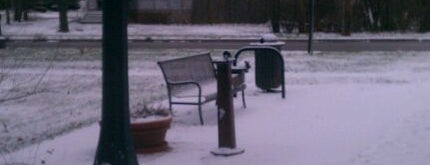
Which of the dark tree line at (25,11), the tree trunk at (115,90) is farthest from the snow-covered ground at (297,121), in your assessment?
the dark tree line at (25,11)

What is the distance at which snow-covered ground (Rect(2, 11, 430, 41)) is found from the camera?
34.5m

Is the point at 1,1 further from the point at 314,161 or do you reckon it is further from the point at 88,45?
the point at 88,45

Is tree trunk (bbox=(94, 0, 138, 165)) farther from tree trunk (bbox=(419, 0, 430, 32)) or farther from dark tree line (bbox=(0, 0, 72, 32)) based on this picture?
tree trunk (bbox=(419, 0, 430, 32))

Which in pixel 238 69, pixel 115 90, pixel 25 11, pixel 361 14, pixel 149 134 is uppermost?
pixel 25 11

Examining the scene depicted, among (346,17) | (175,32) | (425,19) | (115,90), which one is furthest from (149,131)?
(425,19)

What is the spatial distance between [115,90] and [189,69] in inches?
179

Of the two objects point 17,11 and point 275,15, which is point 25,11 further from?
point 275,15

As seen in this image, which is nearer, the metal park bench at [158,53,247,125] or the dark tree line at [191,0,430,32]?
the metal park bench at [158,53,247,125]

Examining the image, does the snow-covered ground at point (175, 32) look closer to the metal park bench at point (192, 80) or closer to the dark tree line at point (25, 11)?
the dark tree line at point (25, 11)

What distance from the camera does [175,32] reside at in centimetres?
3853

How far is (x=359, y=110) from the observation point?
11859 millimetres

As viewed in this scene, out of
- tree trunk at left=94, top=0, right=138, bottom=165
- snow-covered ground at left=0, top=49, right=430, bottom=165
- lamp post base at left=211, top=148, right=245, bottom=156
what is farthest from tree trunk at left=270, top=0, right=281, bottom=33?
tree trunk at left=94, top=0, right=138, bottom=165

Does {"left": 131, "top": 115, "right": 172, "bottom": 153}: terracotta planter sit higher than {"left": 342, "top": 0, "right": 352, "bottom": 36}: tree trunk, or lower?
lower

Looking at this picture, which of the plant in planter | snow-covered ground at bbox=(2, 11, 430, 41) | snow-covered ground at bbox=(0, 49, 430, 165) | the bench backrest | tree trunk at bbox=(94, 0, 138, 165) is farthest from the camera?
snow-covered ground at bbox=(2, 11, 430, 41)
